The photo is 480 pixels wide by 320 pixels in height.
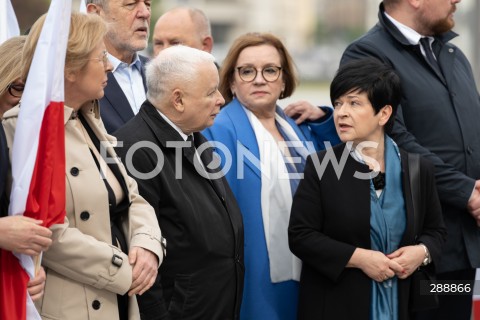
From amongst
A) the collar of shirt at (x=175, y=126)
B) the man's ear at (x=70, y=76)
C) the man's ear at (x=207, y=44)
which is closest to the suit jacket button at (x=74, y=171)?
the man's ear at (x=70, y=76)

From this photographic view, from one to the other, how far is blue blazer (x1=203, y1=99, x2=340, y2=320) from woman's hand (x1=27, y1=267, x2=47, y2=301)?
140 cm

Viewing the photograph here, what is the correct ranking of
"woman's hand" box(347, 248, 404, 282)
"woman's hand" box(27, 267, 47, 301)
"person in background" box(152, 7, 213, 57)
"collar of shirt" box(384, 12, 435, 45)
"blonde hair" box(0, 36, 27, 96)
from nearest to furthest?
"woman's hand" box(27, 267, 47, 301)
"blonde hair" box(0, 36, 27, 96)
"woman's hand" box(347, 248, 404, 282)
"collar of shirt" box(384, 12, 435, 45)
"person in background" box(152, 7, 213, 57)

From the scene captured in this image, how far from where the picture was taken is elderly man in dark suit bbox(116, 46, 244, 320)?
402 cm

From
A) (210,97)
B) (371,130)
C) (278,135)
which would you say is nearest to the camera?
(210,97)

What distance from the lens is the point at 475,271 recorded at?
16.8 feet

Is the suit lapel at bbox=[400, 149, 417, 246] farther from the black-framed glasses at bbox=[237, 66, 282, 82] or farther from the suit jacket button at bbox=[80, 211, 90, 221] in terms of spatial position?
the suit jacket button at bbox=[80, 211, 90, 221]

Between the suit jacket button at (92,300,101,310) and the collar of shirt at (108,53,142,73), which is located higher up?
the collar of shirt at (108,53,142,73)

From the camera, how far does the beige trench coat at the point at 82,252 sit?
3516mm

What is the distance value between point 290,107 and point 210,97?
3.57 feet

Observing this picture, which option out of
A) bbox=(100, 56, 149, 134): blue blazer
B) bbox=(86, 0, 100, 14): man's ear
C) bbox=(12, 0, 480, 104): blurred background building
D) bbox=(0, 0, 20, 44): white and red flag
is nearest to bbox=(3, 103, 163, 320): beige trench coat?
bbox=(100, 56, 149, 134): blue blazer

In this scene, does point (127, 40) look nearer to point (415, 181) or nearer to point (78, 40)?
point (78, 40)

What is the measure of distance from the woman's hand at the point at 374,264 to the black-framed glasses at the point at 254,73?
3.52 feet

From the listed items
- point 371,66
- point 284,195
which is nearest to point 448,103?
point 371,66

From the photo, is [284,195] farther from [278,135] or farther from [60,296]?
[60,296]
